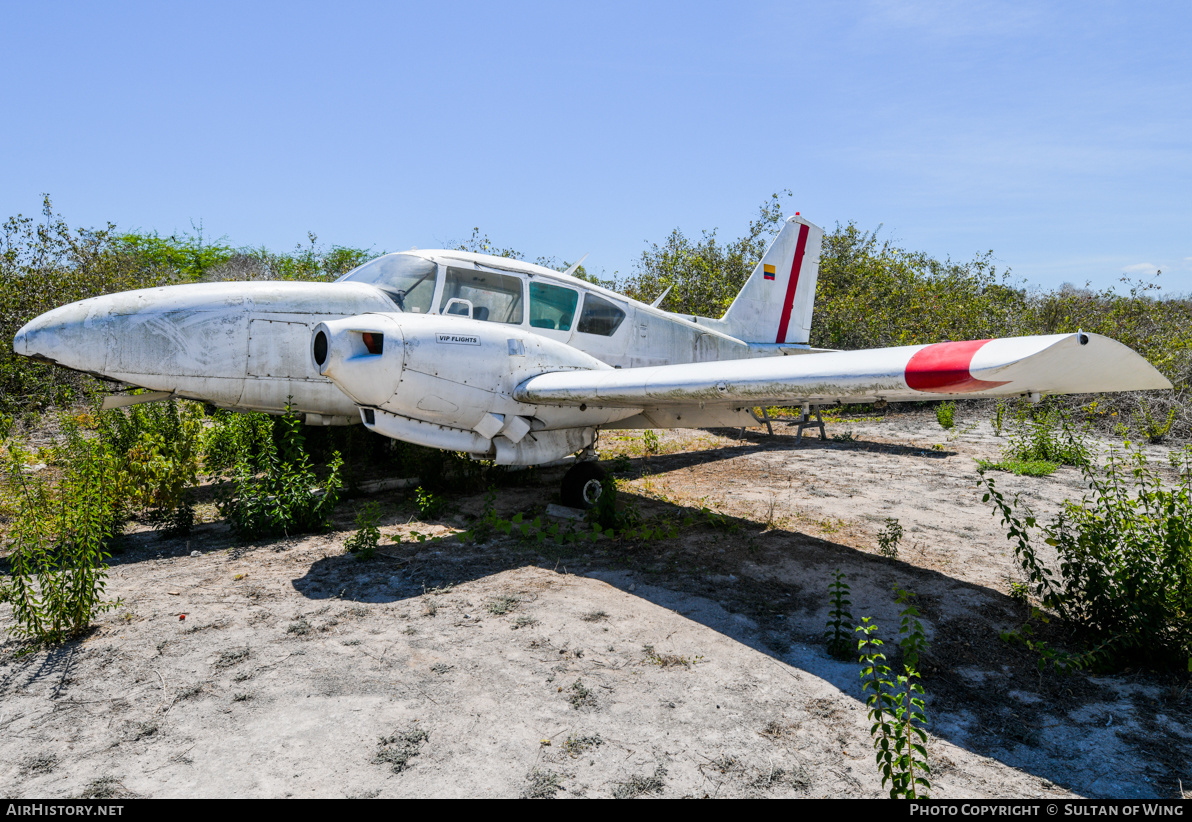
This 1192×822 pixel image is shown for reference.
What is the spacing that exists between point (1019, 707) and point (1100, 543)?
4.30 ft

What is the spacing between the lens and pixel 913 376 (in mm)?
3961

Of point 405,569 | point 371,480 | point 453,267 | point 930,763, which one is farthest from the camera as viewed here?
point 371,480

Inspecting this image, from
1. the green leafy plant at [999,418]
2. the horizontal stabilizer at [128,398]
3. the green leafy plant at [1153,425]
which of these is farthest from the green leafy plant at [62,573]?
the green leafy plant at [1153,425]

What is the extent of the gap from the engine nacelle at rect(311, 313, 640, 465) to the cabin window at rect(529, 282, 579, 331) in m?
0.82

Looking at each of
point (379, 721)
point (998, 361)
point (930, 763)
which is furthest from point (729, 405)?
point (379, 721)

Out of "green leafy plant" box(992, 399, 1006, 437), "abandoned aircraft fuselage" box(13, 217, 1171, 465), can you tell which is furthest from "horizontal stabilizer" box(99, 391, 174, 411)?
"green leafy plant" box(992, 399, 1006, 437)

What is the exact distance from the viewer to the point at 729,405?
631 cm

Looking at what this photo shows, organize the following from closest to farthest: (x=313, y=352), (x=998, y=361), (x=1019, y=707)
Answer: (x=1019, y=707), (x=998, y=361), (x=313, y=352)

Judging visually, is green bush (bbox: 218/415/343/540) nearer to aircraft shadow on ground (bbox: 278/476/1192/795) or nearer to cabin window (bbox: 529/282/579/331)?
aircraft shadow on ground (bbox: 278/476/1192/795)

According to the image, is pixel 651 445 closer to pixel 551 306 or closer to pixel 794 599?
pixel 551 306

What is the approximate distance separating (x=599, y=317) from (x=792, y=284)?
469 cm

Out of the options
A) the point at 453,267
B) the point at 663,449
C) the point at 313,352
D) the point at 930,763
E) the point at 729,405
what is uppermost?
the point at 453,267

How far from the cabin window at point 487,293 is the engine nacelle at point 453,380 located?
844 millimetres

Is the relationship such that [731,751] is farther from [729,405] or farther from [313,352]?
[313,352]
